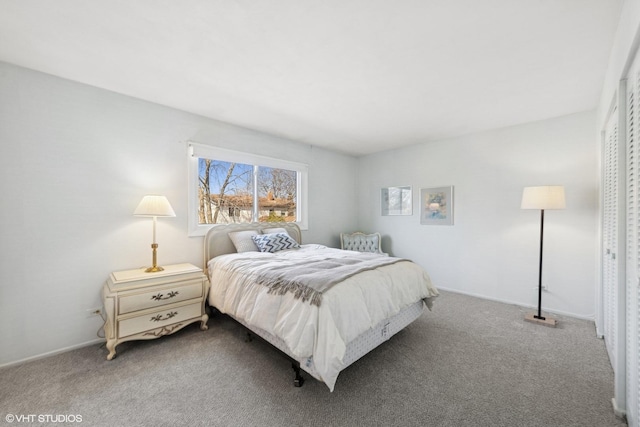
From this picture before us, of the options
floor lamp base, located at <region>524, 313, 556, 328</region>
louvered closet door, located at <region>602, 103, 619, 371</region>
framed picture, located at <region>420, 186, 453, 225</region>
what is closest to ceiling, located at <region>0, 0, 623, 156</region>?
louvered closet door, located at <region>602, 103, 619, 371</region>

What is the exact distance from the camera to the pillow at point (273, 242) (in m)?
3.36

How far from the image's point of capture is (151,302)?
242 centimetres

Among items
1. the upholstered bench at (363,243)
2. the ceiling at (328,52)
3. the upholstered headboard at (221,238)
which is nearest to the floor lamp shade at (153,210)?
the upholstered headboard at (221,238)

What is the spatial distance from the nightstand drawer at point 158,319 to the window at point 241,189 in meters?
0.95

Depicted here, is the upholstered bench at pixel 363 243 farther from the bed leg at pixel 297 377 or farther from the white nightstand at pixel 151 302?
the bed leg at pixel 297 377

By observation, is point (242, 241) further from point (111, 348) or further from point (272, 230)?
point (111, 348)

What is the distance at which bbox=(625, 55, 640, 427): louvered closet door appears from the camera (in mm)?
1365

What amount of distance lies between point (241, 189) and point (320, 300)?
8.36 feet

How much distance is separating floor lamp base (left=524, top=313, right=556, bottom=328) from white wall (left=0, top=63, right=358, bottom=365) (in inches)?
165

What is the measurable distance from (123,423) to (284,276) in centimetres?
133

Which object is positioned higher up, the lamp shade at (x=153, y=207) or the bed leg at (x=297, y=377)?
the lamp shade at (x=153, y=207)

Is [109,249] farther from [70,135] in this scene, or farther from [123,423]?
[123,423]

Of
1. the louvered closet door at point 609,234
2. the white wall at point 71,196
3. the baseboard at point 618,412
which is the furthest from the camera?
the white wall at point 71,196

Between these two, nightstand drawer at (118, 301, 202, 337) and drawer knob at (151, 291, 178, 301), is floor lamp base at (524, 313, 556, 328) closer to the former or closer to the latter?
nightstand drawer at (118, 301, 202, 337)
